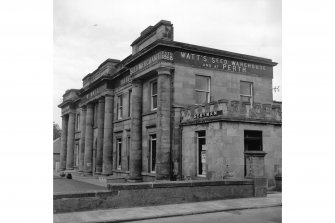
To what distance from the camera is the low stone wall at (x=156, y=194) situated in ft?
37.9

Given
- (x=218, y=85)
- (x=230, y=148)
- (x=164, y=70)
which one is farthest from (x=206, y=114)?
(x=218, y=85)

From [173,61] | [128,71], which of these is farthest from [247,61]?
[128,71]

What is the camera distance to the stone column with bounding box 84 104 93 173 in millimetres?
31542

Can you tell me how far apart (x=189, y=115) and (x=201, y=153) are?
2.26m

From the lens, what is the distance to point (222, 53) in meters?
21.3

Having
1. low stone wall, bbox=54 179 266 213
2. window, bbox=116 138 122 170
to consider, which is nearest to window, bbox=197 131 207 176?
low stone wall, bbox=54 179 266 213

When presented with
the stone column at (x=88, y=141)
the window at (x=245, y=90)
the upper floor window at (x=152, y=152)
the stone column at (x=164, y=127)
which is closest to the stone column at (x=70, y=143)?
the stone column at (x=88, y=141)

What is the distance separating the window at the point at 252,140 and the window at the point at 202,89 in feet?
13.7

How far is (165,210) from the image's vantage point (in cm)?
1180

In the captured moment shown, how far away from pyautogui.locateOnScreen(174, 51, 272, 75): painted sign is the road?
1091cm

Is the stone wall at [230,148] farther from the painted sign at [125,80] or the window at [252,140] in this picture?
the painted sign at [125,80]

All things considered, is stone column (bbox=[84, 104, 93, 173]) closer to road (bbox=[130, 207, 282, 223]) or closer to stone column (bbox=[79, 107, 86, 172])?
stone column (bbox=[79, 107, 86, 172])
